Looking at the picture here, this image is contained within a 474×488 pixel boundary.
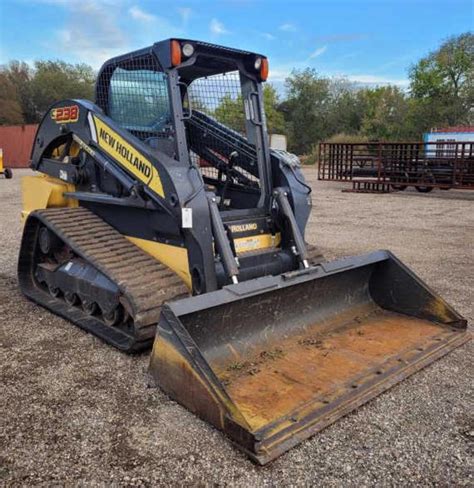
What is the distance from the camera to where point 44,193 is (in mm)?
5133

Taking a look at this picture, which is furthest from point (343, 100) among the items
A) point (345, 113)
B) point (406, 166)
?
point (406, 166)

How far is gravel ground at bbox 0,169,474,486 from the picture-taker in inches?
94.5

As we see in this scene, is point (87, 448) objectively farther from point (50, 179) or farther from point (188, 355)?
point (50, 179)

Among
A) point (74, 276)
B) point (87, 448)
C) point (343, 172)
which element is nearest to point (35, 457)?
point (87, 448)

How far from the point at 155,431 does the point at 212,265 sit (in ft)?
4.35

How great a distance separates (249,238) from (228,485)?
2.20m

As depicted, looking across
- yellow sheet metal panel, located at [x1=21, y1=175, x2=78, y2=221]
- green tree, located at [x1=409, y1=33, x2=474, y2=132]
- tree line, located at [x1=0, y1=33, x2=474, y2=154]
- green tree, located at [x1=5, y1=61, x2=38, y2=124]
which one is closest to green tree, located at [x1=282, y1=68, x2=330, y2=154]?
tree line, located at [x1=0, y1=33, x2=474, y2=154]

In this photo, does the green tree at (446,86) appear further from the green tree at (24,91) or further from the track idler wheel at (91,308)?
the track idler wheel at (91,308)

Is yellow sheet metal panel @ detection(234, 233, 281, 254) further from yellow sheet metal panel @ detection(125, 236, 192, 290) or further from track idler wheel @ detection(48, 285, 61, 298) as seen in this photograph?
track idler wheel @ detection(48, 285, 61, 298)

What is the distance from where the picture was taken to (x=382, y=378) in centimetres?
316

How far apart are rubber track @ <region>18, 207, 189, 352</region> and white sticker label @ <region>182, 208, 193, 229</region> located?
452 millimetres

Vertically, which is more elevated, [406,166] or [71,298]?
[406,166]

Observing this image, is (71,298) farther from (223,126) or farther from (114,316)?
(223,126)

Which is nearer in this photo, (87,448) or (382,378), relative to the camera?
(87,448)
